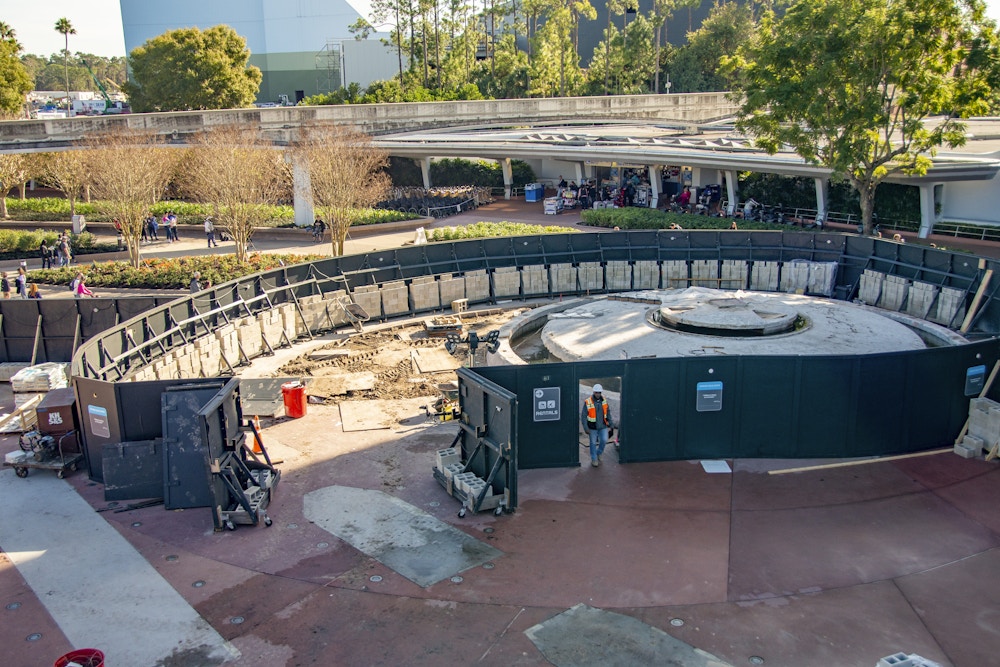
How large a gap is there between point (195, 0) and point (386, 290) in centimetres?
9378

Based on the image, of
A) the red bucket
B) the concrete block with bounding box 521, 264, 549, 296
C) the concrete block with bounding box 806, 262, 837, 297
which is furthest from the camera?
the concrete block with bounding box 521, 264, 549, 296

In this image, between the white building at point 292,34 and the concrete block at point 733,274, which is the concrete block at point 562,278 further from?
the white building at point 292,34

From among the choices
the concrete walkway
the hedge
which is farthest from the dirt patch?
the hedge

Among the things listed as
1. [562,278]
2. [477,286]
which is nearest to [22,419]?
[477,286]

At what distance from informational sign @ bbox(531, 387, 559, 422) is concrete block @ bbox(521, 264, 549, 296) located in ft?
41.7

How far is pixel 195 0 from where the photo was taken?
103875 millimetres

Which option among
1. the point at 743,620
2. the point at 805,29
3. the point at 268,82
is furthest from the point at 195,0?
the point at 743,620

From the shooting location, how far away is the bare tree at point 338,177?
32.6 m

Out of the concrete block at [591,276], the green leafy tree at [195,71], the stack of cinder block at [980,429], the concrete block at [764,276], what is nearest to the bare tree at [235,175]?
the concrete block at [591,276]

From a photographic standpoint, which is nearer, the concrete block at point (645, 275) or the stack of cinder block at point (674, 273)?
the stack of cinder block at point (674, 273)

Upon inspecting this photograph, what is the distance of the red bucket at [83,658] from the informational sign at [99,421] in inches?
219

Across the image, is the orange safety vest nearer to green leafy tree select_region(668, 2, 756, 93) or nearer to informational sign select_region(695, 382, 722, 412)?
informational sign select_region(695, 382, 722, 412)

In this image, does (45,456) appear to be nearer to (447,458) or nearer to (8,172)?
(447,458)

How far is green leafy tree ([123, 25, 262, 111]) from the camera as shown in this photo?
65562 mm
